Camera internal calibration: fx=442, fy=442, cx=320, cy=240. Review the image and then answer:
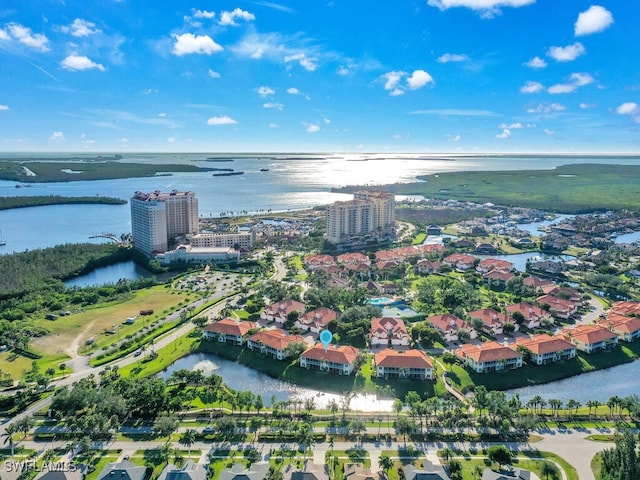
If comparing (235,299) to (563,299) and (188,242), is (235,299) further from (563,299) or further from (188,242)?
(563,299)

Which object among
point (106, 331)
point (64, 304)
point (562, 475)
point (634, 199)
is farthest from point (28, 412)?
point (634, 199)

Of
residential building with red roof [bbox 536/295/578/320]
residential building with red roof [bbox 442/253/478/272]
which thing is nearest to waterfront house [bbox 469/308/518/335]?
residential building with red roof [bbox 536/295/578/320]

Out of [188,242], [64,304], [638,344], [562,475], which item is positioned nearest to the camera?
[562,475]

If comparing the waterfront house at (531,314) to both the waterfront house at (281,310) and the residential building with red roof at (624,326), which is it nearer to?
the residential building with red roof at (624,326)

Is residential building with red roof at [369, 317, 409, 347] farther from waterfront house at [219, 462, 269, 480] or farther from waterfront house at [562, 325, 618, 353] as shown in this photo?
waterfront house at [219, 462, 269, 480]

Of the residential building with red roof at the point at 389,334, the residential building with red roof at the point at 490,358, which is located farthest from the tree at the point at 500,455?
the residential building with red roof at the point at 389,334

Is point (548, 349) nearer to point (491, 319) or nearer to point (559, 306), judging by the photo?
point (491, 319)

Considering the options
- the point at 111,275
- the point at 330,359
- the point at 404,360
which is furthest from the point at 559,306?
the point at 111,275
